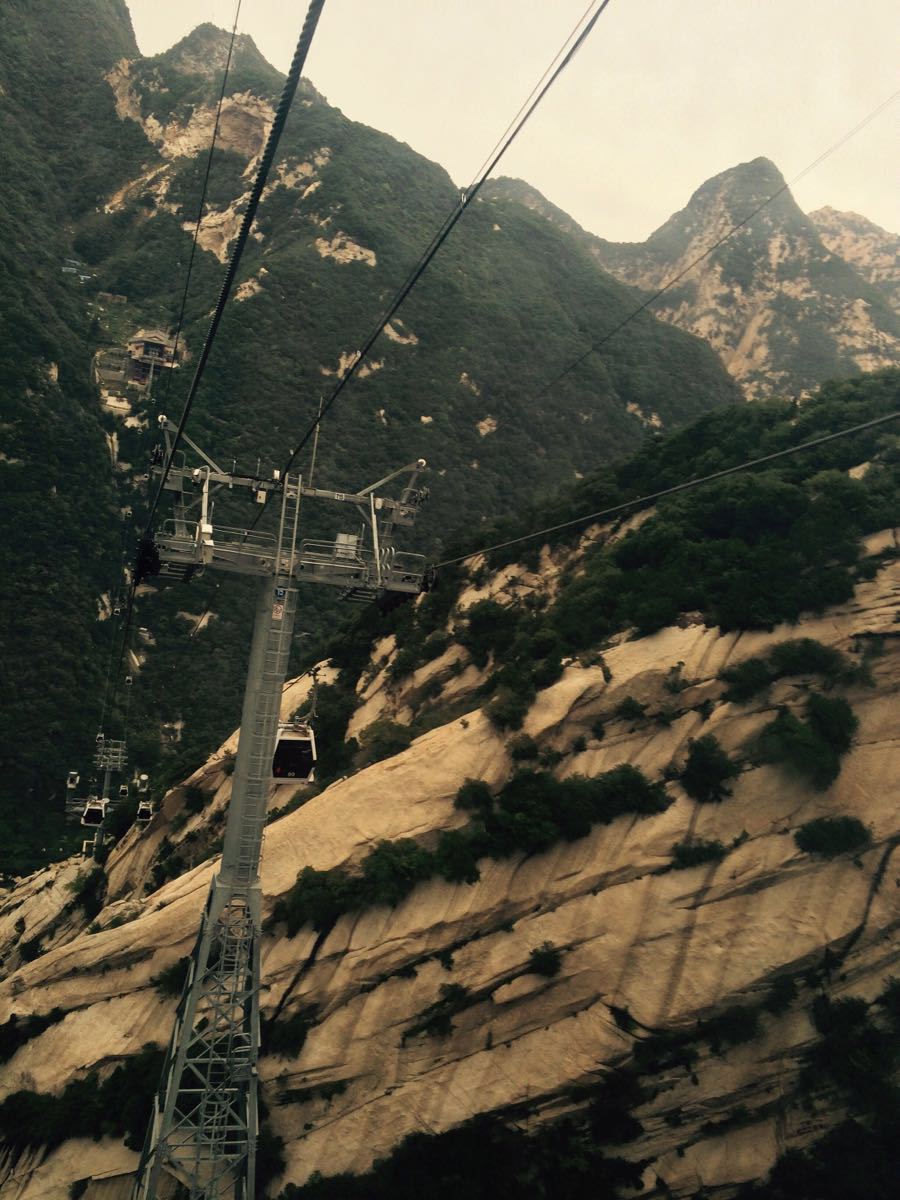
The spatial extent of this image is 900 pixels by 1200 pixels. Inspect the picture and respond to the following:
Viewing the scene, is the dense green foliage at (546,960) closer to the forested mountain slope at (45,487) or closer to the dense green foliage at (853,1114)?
the dense green foliage at (853,1114)

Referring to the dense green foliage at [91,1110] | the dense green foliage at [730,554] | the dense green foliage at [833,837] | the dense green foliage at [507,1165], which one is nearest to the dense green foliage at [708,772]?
the dense green foliage at [730,554]

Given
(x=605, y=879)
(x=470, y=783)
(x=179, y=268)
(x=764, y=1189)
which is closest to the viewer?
(x=764, y=1189)

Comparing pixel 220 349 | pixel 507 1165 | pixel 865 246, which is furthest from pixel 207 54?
pixel 507 1165

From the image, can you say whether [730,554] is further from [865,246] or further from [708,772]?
[865,246]

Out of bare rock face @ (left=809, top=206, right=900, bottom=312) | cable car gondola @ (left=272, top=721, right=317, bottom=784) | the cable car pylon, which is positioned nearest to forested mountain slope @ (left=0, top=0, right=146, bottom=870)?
the cable car pylon

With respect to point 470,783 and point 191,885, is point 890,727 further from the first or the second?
point 191,885

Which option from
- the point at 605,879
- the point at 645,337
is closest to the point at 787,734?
the point at 605,879
